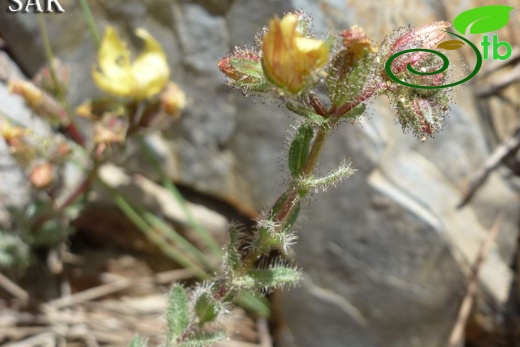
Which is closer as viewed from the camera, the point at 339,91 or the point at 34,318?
the point at 339,91

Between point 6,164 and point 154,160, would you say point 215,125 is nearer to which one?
point 154,160

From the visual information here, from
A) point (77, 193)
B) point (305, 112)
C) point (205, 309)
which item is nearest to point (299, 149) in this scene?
point (305, 112)

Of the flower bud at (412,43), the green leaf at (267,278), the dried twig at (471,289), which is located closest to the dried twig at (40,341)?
the green leaf at (267,278)

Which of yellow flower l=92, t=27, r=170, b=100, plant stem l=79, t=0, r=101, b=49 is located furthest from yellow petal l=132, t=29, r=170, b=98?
plant stem l=79, t=0, r=101, b=49

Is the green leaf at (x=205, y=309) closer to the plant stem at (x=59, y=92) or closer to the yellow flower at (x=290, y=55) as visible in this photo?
the yellow flower at (x=290, y=55)

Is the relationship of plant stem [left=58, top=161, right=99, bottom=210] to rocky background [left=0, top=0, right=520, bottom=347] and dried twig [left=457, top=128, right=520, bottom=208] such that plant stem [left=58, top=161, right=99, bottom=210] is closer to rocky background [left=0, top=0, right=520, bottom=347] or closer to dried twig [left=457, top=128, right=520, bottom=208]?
rocky background [left=0, top=0, right=520, bottom=347]

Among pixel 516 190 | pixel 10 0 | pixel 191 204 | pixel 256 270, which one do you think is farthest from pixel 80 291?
pixel 516 190

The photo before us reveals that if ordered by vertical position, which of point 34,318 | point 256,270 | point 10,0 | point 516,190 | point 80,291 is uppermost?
point 10,0

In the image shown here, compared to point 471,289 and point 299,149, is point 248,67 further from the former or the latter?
point 471,289
